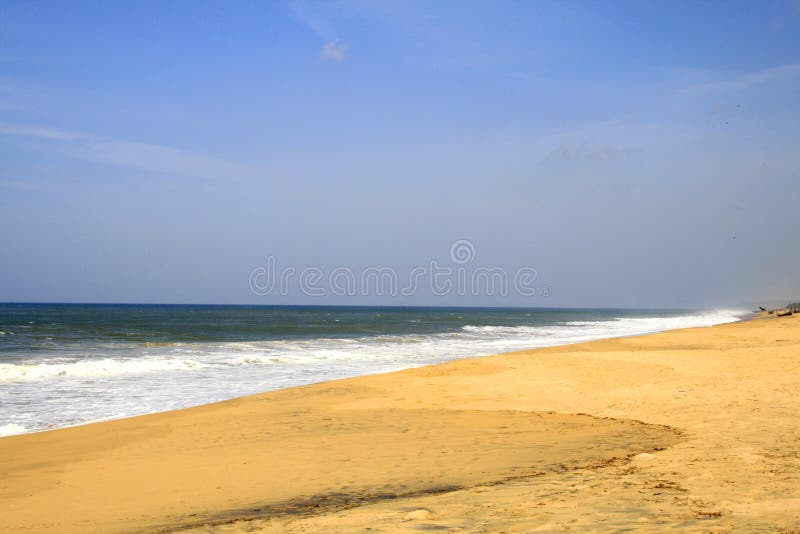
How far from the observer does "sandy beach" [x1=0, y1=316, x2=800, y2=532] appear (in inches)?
205

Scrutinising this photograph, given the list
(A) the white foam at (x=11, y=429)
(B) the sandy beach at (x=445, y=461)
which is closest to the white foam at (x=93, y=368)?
(A) the white foam at (x=11, y=429)

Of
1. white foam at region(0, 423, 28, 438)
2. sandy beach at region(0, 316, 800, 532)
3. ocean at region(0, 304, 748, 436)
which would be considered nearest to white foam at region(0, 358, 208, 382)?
ocean at region(0, 304, 748, 436)

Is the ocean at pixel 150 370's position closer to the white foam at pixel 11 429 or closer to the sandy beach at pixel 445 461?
the white foam at pixel 11 429

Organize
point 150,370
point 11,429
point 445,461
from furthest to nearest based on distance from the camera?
point 150,370, point 11,429, point 445,461

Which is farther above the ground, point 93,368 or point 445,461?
point 445,461

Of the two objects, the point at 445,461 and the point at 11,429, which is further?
the point at 11,429

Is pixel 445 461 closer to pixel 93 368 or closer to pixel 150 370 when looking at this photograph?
pixel 150 370

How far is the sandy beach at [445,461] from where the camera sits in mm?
5211

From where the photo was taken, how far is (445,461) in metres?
7.78

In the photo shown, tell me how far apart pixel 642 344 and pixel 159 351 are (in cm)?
Result: 2084

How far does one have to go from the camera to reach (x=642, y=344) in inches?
1035

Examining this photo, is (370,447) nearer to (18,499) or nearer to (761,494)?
(18,499)

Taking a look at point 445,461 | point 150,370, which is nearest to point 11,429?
point 445,461

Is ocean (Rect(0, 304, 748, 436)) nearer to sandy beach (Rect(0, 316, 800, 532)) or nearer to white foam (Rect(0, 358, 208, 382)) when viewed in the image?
white foam (Rect(0, 358, 208, 382))
